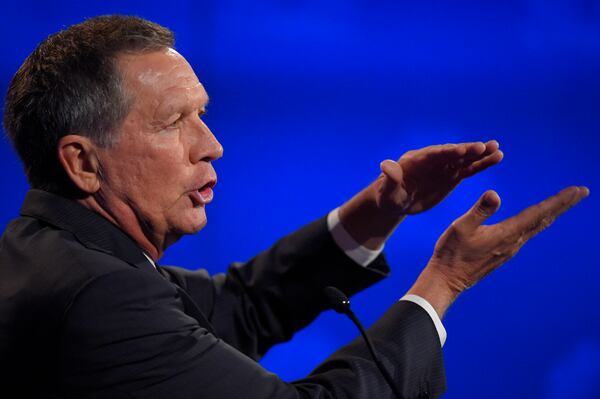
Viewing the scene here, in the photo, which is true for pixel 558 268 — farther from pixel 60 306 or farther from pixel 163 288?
pixel 60 306

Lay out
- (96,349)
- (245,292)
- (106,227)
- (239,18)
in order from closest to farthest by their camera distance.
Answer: (96,349), (106,227), (245,292), (239,18)

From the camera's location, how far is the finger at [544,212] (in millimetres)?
1145

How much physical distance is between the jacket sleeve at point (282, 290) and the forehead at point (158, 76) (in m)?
0.39

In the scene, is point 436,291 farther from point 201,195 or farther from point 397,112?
point 397,112

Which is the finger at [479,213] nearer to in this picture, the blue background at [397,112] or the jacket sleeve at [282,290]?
the jacket sleeve at [282,290]

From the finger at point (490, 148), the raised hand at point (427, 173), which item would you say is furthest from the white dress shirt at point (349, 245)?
the finger at point (490, 148)

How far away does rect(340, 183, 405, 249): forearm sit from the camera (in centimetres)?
146

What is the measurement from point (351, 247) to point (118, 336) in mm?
586

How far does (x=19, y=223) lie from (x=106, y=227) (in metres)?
0.13

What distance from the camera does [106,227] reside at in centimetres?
117

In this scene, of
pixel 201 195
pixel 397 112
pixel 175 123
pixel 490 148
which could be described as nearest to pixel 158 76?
pixel 175 123

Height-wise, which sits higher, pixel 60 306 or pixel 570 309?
pixel 60 306

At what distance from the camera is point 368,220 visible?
1479 mm

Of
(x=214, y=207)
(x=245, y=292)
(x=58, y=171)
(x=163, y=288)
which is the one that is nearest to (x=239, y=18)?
(x=214, y=207)
